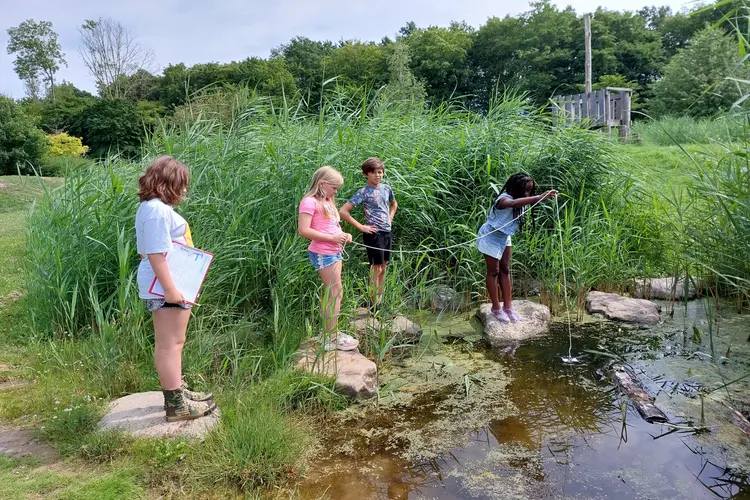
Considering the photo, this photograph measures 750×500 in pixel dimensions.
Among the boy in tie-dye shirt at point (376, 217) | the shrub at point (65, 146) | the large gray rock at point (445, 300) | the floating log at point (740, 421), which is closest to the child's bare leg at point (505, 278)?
the large gray rock at point (445, 300)

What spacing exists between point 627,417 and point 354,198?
97.4 inches

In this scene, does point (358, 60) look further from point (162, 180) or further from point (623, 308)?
point (162, 180)

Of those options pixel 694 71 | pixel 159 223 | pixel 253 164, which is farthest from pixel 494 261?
pixel 694 71

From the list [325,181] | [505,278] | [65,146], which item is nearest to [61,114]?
[65,146]

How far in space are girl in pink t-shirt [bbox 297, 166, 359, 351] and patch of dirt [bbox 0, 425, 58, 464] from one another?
1.60 metres

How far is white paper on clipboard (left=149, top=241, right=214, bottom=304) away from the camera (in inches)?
95.3

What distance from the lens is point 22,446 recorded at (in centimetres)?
247

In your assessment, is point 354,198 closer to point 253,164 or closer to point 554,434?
point 253,164

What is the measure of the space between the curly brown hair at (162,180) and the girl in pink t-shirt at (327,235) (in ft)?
3.46

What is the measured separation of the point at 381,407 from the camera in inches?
123

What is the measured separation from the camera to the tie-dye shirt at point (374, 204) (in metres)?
4.21

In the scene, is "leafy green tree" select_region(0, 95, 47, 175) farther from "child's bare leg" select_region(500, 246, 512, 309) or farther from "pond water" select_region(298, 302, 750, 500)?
"pond water" select_region(298, 302, 750, 500)

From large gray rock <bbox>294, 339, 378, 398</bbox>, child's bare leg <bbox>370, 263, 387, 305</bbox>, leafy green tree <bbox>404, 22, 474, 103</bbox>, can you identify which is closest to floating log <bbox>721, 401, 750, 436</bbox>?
large gray rock <bbox>294, 339, 378, 398</bbox>

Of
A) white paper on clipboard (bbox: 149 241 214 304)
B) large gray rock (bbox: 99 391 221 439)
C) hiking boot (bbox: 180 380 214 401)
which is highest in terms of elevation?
white paper on clipboard (bbox: 149 241 214 304)
